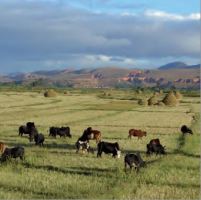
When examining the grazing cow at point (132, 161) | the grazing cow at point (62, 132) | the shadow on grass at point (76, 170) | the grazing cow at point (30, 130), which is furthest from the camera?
the grazing cow at point (62, 132)

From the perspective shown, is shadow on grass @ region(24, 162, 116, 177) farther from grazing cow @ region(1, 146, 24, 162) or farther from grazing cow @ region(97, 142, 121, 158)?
grazing cow @ region(97, 142, 121, 158)

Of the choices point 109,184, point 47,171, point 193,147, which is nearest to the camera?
point 109,184

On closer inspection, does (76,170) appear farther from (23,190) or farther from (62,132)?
(62,132)

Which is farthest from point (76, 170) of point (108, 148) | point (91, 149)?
point (91, 149)

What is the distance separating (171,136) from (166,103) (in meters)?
42.3

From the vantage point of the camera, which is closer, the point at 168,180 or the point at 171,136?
the point at 168,180

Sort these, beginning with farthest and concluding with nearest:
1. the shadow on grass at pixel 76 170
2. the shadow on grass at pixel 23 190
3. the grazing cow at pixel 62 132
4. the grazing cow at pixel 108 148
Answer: the grazing cow at pixel 62 132
the grazing cow at pixel 108 148
the shadow on grass at pixel 76 170
the shadow on grass at pixel 23 190

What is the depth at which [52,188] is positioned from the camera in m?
14.6

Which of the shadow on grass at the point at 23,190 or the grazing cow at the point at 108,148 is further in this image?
the grazing cow at the point at 108,148

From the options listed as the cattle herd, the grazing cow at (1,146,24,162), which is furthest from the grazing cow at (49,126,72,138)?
the grazing cow at (1,146,24,162)

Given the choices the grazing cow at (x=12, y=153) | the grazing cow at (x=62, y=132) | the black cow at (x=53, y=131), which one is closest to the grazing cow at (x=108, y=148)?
the grazing cow at (x=12, y=153)

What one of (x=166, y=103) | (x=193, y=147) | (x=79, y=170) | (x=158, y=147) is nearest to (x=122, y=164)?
(x=79, y=170)

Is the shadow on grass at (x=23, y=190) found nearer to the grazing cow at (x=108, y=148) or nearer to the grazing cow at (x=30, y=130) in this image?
the grazing cow at (x=108, y=148)

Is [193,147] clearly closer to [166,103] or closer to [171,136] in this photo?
[171,136]
